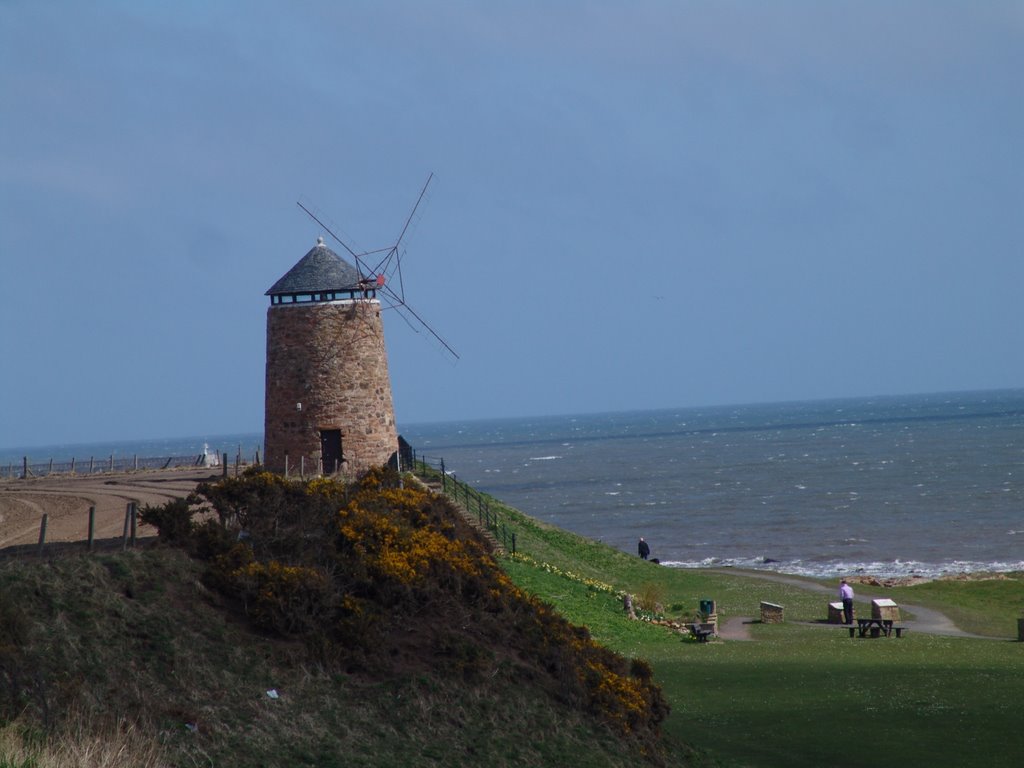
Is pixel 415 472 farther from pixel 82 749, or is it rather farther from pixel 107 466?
pixel 82 749

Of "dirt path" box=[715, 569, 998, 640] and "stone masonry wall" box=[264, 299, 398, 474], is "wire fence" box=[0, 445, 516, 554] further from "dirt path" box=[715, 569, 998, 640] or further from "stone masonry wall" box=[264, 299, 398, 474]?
"dirt path" box=[715, 569, 998, 640]

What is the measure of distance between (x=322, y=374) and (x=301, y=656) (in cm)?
1780

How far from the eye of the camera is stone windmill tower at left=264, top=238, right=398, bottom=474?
1275 inches

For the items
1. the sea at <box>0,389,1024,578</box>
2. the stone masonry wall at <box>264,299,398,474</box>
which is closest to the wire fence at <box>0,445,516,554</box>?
the stone masonry wall at <box>264,299,398,474</box>

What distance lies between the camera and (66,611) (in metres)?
14.2

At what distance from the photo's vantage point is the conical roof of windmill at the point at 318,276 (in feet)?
107

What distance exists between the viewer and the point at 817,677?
2217 centimetres

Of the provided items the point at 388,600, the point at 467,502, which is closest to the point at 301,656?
the point at 388,600

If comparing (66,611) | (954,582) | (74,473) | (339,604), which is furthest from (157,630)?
(74,473)

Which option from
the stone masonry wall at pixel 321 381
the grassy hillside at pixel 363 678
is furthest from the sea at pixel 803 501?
the grassy hillside at pixel 363 678

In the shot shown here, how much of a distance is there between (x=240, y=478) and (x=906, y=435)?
158058 mm

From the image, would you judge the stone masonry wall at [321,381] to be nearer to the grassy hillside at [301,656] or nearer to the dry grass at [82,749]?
the grassy hillside at [301,656]

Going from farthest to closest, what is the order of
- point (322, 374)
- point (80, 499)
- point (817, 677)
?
point (80, 499)
point (322, 374)
point (817, 677)

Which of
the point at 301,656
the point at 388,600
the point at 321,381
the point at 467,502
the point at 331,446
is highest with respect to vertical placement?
the point at 321,381
